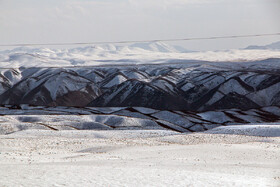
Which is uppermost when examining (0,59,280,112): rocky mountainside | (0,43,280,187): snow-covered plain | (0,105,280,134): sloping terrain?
(0,43,280,187): snow-covered plain

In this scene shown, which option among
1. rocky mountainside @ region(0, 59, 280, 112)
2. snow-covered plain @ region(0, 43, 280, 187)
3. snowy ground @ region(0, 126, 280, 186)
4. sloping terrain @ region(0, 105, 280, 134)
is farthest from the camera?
rocky mountainside @ region(0, 59, 280, 112)

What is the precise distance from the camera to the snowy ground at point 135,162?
17.2m

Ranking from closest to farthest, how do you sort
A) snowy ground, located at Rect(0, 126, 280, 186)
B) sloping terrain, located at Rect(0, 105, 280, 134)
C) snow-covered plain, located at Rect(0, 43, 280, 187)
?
snowy ground, located at Rect(0, 126, 280, 186) → snow-covered plain, located at Rect(0, 43, 280, 187) → sloping terrain, located at Rect(0, 105, 280, 134)

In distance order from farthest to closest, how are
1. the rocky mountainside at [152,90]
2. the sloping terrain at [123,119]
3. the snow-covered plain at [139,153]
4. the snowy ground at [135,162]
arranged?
the rocky mountainside at [152,90] < the sloping terrain at [123,119] < the snow-covered plain at [139,153] < the snowy ground at [135,162]

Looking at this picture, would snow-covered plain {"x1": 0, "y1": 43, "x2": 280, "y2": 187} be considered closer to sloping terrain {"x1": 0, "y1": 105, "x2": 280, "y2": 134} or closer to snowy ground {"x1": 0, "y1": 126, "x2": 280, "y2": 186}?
snowy ground {"x1": 0, "y1": 126, "x2": 280, "y2": 186}

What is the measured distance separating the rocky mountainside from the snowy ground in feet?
195

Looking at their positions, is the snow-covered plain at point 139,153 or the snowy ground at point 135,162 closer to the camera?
the snowy ground at point 135,162

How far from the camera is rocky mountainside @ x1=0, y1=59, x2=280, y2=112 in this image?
106m

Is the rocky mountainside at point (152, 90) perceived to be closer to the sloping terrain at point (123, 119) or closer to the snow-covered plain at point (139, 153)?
the sloping terrain at point (123, 119)

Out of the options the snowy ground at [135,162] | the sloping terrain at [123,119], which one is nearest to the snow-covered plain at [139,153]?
the snowy ground at [135,162]

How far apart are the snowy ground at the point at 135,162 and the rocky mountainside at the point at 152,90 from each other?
59378mm

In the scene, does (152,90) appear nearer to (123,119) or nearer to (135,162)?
(123,119)

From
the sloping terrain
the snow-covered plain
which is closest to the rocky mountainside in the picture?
the sloping terrain

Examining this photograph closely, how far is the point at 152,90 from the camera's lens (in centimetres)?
11050
